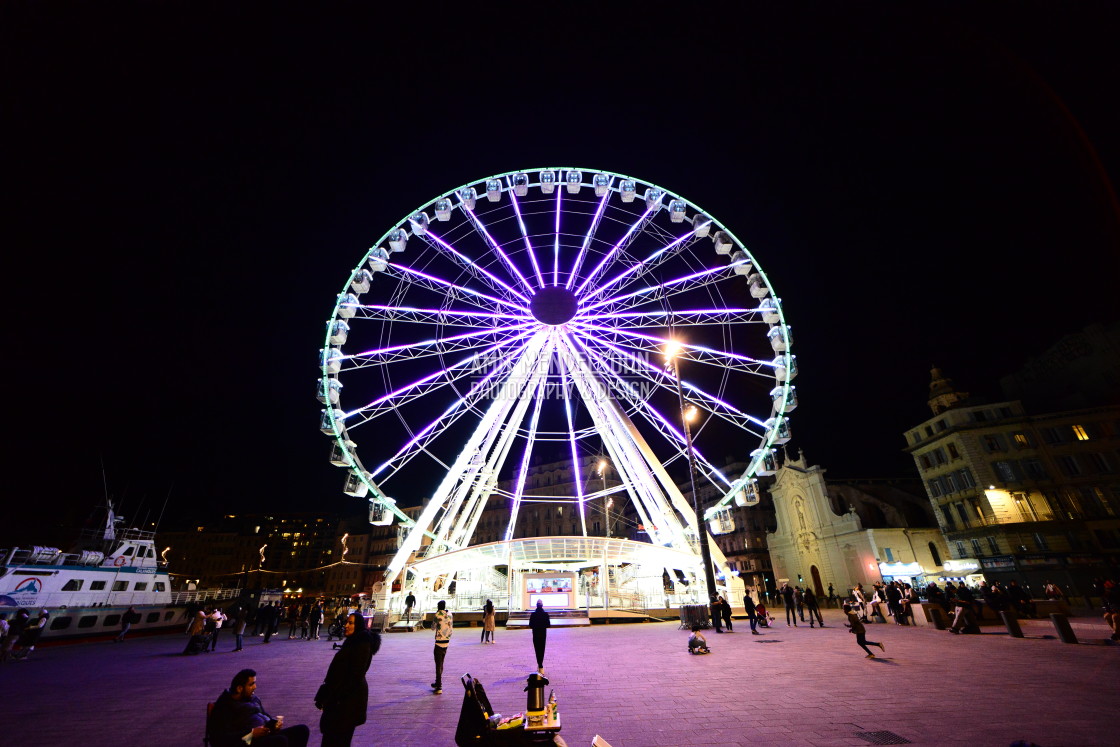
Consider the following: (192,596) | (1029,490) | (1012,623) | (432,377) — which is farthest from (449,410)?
(1029,490)

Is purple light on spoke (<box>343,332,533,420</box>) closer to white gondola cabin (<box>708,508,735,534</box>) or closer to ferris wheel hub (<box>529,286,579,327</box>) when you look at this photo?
ferris wheel hub (<box>529,286,579,327</box>)

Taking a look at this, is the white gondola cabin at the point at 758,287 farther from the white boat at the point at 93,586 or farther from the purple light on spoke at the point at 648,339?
the white boat at the point at 93,586

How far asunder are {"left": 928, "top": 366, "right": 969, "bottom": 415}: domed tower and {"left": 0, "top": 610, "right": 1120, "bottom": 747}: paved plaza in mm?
35433

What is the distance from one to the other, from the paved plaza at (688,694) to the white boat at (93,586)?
59.3ft

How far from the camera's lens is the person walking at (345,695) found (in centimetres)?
523

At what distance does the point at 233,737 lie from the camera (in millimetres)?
4520

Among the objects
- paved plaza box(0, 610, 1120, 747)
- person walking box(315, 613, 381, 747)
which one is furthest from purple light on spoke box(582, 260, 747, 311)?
person walking box(315, 613, 381, 747)

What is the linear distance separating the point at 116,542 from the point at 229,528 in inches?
3618

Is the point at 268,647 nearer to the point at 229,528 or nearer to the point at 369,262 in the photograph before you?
the point at 369,262

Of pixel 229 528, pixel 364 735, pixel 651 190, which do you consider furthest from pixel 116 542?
pixel 229 528

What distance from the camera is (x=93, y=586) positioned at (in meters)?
32.1

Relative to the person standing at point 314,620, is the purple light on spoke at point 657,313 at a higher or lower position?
higher

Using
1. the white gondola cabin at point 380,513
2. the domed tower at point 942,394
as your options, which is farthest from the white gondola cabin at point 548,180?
the domed tower at point 942,394

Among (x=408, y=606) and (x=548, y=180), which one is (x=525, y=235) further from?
(x=408, y=606)
